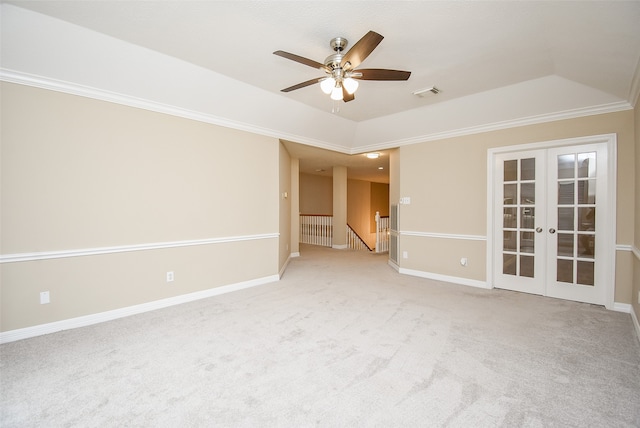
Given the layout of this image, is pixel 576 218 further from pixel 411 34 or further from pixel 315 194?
pixel 315 194

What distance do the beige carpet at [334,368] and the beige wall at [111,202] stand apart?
1.39 ft

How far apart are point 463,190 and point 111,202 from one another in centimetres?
501

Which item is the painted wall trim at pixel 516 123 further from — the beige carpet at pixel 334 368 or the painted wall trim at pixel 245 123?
the beige carpet at pixel 334 368

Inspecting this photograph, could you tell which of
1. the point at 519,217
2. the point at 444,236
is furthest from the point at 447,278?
the point at 519,217

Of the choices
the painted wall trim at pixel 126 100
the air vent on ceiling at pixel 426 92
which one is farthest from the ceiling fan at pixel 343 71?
the painted wall trim at pixel 126 100

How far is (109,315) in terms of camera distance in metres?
3.09

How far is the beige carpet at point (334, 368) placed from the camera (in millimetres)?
1697

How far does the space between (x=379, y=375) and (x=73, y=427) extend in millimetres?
1961

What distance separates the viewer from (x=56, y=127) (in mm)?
2787

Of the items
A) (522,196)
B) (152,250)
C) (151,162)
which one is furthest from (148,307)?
(522,196)

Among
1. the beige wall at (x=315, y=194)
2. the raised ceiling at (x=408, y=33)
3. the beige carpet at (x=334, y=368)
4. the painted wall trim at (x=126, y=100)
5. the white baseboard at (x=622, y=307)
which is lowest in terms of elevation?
the beige carpet at (x=334, y=368)

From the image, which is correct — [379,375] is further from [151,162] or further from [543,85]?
[543,85]

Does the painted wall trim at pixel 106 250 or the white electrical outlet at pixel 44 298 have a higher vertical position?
the painted wall trim at pixel 106 250

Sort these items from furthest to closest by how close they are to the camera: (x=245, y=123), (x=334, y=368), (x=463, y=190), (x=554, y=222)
→ (x=463, y=190)
(x=245, y=123)
(x=554, y=222)
(x=334, y=368)
